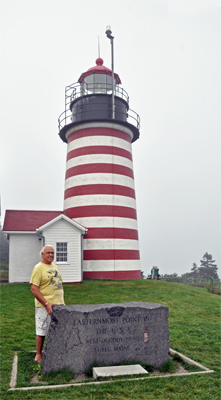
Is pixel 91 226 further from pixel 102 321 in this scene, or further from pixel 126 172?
pixel 102 321

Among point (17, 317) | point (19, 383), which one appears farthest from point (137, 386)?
point (17, 317)

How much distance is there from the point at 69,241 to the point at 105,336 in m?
14.3

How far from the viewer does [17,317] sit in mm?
11016

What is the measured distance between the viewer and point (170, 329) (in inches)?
402

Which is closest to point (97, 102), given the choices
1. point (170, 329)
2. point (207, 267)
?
point (170, 329)

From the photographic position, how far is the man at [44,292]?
632 centimetres

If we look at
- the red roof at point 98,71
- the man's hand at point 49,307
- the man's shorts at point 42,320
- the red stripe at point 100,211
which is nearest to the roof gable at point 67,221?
the red stripe at point 100,211

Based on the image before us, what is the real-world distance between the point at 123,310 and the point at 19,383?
2.29 m

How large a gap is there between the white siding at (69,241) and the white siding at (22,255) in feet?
6.55

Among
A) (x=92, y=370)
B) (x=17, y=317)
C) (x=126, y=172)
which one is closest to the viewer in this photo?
(x=92, y=370)

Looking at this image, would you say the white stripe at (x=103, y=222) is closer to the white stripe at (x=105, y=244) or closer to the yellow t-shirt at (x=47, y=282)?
the white stripe at (x=105, y=244)

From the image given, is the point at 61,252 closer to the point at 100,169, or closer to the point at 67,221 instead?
the point at 67,221

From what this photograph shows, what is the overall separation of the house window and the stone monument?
13922 mm

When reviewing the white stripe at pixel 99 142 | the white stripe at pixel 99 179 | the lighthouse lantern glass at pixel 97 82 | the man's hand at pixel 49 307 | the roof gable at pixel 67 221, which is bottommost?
the man's hand at pixel 49 307
